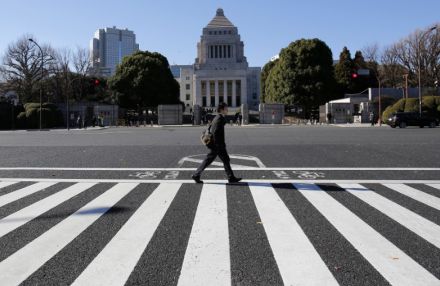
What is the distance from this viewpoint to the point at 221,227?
553 cm

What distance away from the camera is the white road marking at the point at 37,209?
18.8 feet

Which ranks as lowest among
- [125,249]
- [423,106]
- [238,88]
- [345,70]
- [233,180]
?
[125,249]

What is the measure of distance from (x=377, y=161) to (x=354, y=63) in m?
68.0

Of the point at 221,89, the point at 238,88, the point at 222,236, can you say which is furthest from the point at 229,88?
the point at 222,236

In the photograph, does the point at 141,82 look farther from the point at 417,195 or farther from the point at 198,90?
the point at 417,195

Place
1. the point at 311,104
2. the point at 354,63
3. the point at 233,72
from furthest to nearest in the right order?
the point at 233,72
the point at 354,63
the point at 311,104

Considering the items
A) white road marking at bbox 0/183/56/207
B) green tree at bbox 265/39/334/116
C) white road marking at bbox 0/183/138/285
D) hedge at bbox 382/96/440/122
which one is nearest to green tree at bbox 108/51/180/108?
green tree at bbox 265/39/334/116

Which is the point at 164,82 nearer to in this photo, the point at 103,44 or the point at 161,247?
the point at 161,247

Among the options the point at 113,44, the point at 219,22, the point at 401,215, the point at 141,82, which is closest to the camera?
the point at 401,215

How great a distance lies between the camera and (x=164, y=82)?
233 ft

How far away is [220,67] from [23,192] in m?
107

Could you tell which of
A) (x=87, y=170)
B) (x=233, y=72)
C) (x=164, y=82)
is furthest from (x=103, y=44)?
(x=87, y=170)

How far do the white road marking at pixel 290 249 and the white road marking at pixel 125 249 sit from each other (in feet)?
4.56

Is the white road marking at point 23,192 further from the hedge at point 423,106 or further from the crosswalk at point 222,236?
the hedge at point 423,106
